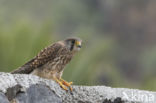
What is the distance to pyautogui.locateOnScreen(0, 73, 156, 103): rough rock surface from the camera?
4648 millimetres

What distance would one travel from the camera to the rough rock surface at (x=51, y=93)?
465 centimetres

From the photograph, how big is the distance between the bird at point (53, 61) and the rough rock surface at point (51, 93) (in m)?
0.90

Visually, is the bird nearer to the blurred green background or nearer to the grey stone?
the grey stone

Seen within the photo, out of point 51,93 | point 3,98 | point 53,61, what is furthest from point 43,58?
point 3,98

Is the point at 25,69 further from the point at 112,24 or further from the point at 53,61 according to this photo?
the point at 112,24

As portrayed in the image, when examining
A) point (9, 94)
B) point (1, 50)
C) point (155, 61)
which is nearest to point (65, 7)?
point (155, 61)

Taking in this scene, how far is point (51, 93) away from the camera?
4945mm

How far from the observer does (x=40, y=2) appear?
97.6 ft

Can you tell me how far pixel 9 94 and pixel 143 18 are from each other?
91.6 feet

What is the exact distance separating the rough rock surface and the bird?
899mm

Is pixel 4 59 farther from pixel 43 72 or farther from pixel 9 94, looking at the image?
pixel 9 94

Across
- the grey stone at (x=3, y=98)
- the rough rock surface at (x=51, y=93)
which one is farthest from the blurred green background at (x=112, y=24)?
the grey stone at (x=3, y=98)

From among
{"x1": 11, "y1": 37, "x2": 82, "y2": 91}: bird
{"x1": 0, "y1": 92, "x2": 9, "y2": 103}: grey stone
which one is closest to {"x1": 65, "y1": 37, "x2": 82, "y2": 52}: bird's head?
{"x1": 11, "y1": 37, "x2": 82, "y2": 91}: bird

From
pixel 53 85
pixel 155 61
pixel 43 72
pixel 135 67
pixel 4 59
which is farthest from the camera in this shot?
pixel 135 67
